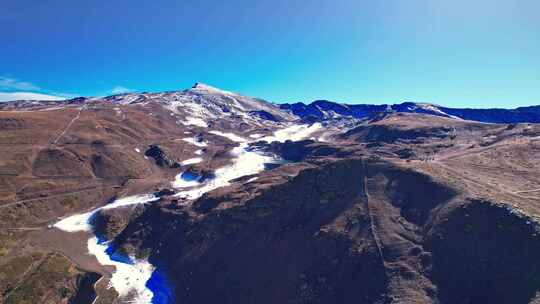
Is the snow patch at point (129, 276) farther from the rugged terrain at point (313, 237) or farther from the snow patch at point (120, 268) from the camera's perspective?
the rugged terrain at point (313, 237)

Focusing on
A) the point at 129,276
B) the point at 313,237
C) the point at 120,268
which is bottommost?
the point at 129,276

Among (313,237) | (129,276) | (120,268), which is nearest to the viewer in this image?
(313,237)

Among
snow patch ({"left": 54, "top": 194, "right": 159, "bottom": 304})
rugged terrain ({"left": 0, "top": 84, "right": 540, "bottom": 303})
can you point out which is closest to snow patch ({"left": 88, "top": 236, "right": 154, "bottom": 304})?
snow patch ({"left": 54, "top": 194, "right": 159, "bottom": 304})

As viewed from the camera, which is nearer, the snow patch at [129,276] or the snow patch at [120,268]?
the snow patch at [129,276]

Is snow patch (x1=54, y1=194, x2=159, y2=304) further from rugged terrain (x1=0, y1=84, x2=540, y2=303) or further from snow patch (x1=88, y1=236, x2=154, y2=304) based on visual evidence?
rugged terrain (x1=0, y1=84, x2=540, y2=303)

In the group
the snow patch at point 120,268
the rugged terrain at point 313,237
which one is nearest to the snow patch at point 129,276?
the snow patch at point 120,268

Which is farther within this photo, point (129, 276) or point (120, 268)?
point (120, 268)

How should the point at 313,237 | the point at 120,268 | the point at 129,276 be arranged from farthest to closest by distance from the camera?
the point at 120,268 → the point at 129,276 → the point at 313,237

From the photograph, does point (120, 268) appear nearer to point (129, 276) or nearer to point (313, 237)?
point (129, 276)

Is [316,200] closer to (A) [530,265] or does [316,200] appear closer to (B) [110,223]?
(A) [530,265]

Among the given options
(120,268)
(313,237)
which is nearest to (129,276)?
(120,268)

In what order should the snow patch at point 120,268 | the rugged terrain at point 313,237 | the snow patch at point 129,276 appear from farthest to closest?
the snow patch at point 120,268, the snow patch at point 129,276, the rugged terrain at point 313,237
